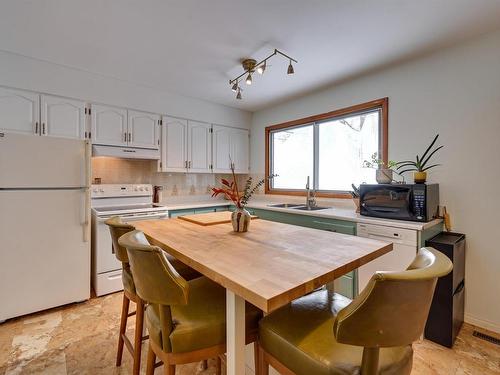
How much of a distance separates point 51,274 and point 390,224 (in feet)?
9.92

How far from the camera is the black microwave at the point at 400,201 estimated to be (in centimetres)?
204

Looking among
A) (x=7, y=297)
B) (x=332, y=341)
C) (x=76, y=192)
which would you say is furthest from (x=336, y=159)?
(x=7, y=297)

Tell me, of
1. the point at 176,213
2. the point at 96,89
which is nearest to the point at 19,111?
the point at 96,89

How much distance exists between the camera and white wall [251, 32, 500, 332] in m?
2.06

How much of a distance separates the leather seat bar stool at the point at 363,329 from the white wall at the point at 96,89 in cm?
300

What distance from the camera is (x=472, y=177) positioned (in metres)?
2.15

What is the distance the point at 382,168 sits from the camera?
259 cm

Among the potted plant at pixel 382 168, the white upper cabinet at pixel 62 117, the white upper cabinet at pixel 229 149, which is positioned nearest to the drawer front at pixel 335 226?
the potted plant at pixel 382 168

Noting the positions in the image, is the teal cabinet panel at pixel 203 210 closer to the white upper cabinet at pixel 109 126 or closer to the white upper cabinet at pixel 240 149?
the white upper cabinet at pixel 240 149

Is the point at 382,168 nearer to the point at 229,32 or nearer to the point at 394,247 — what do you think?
the point at 394,247

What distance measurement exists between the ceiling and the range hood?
0.83 m

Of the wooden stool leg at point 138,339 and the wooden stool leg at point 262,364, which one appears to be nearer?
the wooden stool leg at point 262,364

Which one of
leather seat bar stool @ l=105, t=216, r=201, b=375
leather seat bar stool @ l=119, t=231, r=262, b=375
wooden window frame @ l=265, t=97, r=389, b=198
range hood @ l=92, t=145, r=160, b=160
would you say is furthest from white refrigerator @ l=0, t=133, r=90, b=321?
wooden window frame @ l=265, t=97, r=389, b=198

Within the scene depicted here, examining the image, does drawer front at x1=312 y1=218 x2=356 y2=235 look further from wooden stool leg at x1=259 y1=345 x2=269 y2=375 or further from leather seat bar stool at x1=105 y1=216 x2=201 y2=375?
wooden stool leg at x1=259 y1=345 x2=269 y2=375
